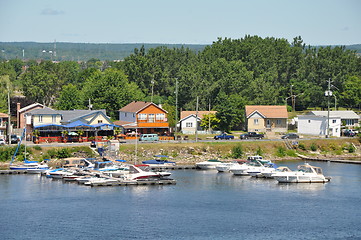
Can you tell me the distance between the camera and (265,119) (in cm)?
11250

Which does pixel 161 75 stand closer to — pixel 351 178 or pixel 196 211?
pixel 351 178

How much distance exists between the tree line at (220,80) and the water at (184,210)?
42.3 metres

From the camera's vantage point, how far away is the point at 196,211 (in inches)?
2265

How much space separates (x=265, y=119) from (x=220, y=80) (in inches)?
707

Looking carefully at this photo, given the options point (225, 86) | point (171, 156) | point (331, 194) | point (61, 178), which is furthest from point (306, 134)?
point (61, 178)

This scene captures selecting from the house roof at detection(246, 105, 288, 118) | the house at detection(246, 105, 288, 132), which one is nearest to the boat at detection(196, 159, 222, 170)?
the house at detection(246, 105, 288, 132)

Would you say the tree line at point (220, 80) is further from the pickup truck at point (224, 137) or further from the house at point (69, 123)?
the house at point (69, 123)

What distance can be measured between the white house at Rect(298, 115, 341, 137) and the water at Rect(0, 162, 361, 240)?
107 ft

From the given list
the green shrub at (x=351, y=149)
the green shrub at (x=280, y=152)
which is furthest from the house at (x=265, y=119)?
the green shrub at (x=280, y=152)

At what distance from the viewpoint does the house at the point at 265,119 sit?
111812 millimetres

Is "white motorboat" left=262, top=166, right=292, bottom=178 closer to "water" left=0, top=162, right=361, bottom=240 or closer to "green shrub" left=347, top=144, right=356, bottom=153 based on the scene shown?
"water" left=0, top=162, right=361, bottom=240

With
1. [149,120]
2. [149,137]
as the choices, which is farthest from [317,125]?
[149,137]

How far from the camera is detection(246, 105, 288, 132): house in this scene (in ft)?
367

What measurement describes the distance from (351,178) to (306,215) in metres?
22.6
